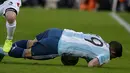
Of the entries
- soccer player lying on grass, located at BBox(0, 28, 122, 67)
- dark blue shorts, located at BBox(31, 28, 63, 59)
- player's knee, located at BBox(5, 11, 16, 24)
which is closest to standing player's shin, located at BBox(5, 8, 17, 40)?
player's knee, located at BBox(5, 11, 16, 24)

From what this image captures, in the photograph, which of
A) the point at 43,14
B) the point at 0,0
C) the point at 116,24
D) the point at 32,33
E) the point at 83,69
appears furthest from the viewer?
the point at 43,14

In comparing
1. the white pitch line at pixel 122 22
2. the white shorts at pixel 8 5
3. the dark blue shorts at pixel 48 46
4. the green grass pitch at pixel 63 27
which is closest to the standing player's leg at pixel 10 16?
the white shorts at pixel 8 5

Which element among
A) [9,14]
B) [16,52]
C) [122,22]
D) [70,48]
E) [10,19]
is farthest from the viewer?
[122,22]

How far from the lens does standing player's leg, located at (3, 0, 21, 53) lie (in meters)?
13.4

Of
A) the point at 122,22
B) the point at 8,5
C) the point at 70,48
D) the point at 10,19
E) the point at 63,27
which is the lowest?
the point at 122,22

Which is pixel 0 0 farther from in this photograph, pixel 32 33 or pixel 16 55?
pixel 32 33

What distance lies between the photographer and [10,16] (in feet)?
43.9

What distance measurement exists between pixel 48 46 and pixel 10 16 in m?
1.06

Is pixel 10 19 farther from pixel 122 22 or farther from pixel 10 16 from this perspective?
pixel 122 22

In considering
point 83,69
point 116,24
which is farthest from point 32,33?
point 83,69

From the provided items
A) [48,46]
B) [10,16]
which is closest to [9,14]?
[10,16]

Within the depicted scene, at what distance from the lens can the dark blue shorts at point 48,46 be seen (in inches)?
508

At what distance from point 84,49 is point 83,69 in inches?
17.0

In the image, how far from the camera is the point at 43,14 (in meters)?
33.9
